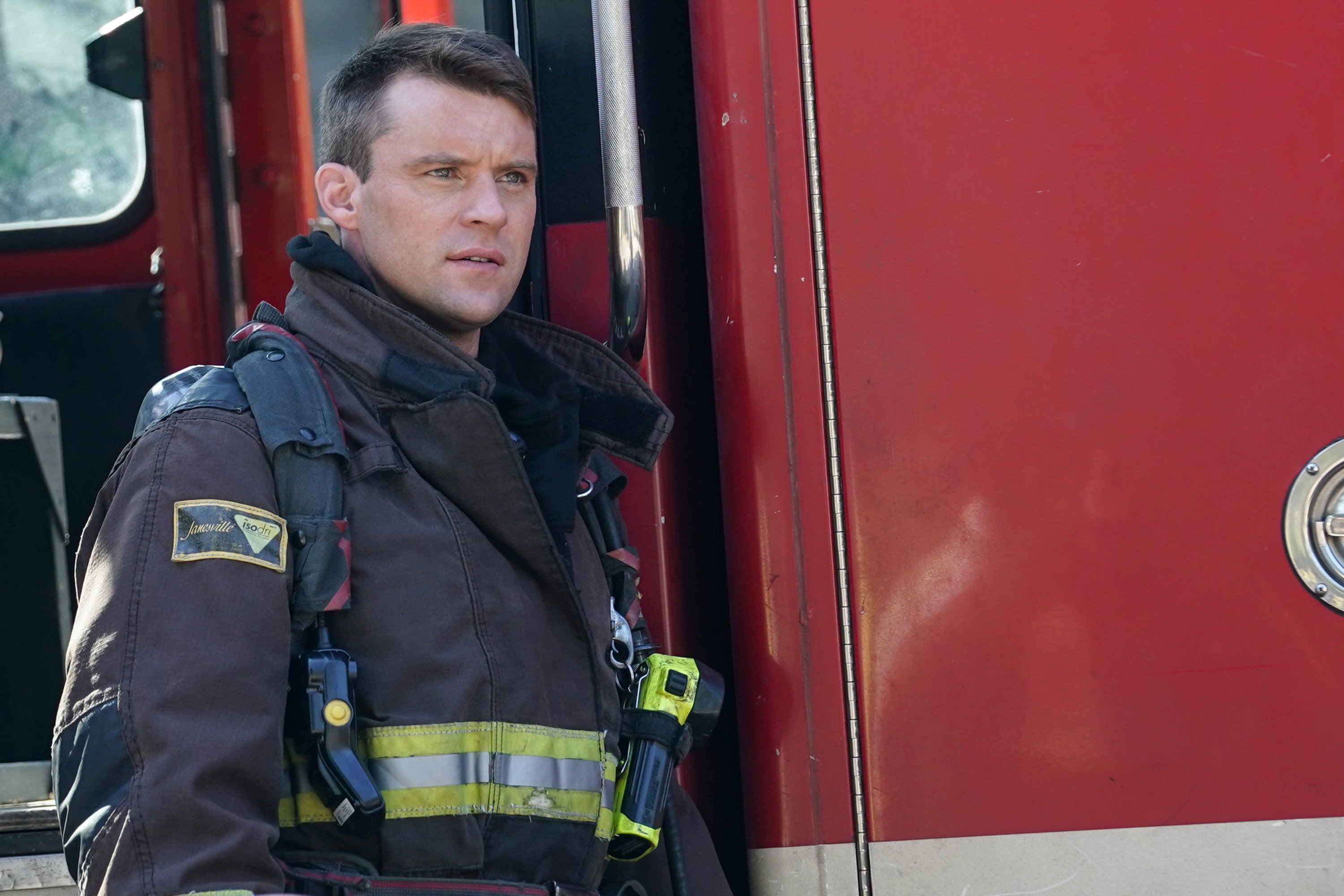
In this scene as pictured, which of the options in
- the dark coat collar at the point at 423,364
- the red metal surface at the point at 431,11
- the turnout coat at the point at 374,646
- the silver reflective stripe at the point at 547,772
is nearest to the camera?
the turnout coat at the point at 374,646

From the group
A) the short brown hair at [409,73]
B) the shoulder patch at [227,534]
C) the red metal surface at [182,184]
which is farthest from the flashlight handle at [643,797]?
the red metal surface at [182,184]

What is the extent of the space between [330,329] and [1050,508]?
82 centimetres

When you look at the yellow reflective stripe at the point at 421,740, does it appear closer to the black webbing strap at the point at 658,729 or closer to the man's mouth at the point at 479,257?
the black webbing strap at the point at 658,729

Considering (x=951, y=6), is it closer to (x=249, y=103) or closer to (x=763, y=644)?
(x=763, y=644)

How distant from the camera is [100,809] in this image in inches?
44.8

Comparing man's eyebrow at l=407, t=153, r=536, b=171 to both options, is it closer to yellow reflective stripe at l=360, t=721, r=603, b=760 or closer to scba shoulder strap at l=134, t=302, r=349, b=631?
scba shoulder strap at l=134, t=302, r=349, b=631

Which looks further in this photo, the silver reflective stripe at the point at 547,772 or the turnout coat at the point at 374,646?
the silver reflective stripe at the point at 547,772

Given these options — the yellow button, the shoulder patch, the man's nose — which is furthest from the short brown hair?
the yellow button

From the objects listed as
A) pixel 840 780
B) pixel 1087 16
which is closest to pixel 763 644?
pixel 840 780

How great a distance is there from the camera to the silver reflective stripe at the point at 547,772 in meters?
1.36

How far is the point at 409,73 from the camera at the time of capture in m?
1.59

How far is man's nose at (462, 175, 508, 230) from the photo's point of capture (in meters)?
1.56

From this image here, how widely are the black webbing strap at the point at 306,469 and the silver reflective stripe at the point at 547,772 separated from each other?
9.2 inches

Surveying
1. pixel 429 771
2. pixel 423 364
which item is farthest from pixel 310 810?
pixel 423 364
